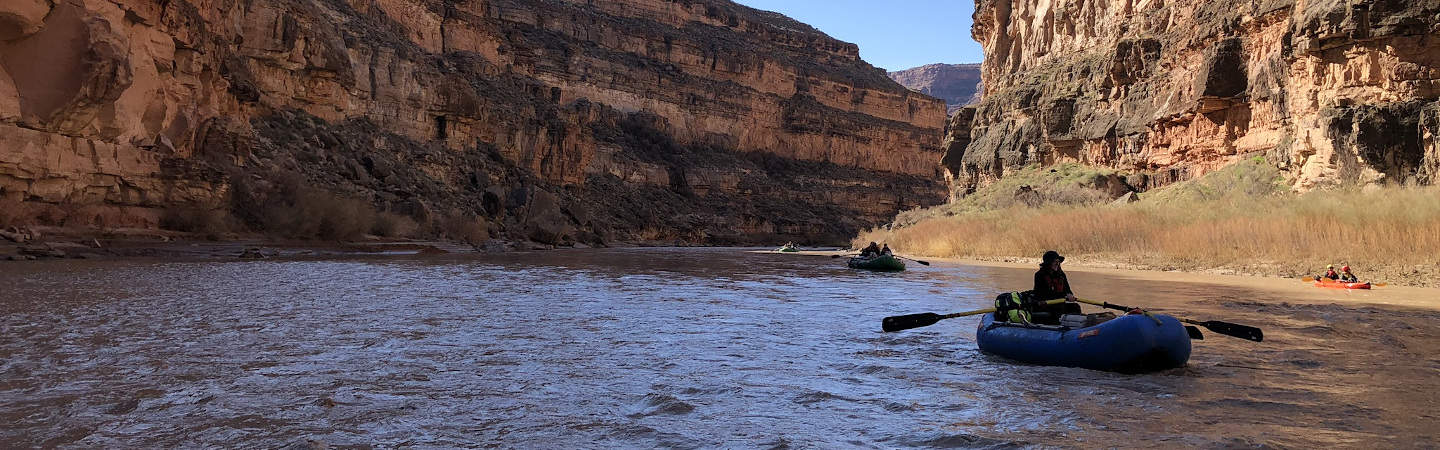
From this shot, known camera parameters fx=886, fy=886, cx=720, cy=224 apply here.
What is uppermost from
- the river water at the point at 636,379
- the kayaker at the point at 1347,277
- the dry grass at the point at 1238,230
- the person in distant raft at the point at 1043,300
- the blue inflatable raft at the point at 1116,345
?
the dry grass at the point at 1238,230

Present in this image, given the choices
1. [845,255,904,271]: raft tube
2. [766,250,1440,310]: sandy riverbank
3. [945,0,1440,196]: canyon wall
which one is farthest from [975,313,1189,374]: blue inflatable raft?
[945,0,1440,196]: canyon wall

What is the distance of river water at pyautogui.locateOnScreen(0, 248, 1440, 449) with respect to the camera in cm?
501

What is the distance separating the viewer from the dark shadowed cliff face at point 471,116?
71.9 ft

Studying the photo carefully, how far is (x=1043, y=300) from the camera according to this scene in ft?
27.9

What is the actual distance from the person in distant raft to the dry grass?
12594 mm

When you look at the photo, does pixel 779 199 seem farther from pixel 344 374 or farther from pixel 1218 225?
pixel 344 374

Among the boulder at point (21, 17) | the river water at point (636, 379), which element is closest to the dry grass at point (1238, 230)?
the river water at point (636, 379)

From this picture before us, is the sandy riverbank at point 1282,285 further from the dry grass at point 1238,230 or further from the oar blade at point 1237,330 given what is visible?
the oar blade at point 1237,330

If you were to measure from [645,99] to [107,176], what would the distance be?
220 ft

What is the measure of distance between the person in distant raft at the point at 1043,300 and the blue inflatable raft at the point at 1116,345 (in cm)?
58

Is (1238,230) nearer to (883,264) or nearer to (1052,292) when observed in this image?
(883,264)

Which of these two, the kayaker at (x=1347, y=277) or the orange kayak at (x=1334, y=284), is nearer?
the orange kayak at (x=1334, y=284)

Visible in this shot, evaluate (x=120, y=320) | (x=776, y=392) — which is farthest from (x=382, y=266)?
(x=776, y=392)

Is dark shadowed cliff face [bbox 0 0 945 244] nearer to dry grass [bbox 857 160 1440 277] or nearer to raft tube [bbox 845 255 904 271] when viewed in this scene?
raft tube [bbox 845 255 904 271]
